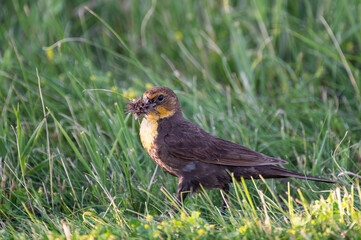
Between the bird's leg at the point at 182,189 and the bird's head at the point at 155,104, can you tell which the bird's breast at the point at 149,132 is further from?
the bird's leg at the point at 182,189

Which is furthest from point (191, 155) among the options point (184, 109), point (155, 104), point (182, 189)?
point (184, 109)

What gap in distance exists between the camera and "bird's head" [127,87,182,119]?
4.02 metres

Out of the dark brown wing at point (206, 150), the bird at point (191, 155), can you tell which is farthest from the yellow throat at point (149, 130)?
the dark brown wing at point (206, 150)

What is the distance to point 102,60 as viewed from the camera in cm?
638

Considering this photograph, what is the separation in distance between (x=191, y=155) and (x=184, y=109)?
1.49 m

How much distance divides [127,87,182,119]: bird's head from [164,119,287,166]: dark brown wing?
0.16 metres

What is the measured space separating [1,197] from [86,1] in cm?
363

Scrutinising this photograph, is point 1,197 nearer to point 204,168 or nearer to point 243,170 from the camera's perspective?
point 204,168

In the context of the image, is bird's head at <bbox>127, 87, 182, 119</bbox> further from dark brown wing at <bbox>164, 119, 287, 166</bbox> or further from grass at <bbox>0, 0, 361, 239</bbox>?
grass at <bbox>0, 0, 361, 239</bbox>

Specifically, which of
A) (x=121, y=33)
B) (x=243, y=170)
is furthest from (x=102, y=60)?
(x=243, y=170)

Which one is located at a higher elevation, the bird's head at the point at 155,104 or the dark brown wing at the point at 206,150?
the bird's head at the point at 155,104

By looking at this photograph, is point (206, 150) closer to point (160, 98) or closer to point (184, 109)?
point (160, 98)

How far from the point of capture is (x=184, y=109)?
17.7 ft

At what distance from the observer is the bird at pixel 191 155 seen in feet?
13.0
